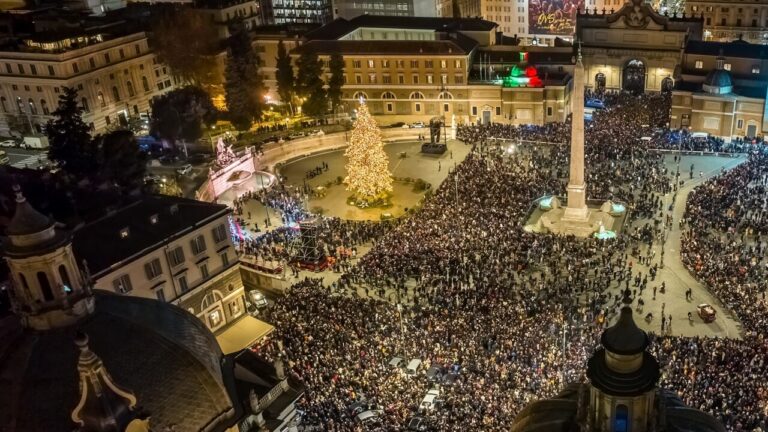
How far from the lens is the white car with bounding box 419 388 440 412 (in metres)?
32.2

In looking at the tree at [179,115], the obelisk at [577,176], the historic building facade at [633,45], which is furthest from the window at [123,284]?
the historic building facade at [633,45]

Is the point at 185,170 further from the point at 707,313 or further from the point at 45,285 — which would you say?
the point at 707,313

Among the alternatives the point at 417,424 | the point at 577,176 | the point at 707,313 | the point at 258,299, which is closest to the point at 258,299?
the point at 258,299

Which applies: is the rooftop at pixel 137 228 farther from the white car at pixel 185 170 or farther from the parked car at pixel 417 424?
the white car at pixel 185 170

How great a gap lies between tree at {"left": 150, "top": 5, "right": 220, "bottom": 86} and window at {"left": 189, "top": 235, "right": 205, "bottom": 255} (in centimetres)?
4626

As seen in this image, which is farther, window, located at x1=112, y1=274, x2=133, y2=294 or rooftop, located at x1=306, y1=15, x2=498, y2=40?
rooftop, located at x1=306, y1=15, x2=498, y2=40

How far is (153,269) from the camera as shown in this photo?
39531 millimetres

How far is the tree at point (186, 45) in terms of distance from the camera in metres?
82.6

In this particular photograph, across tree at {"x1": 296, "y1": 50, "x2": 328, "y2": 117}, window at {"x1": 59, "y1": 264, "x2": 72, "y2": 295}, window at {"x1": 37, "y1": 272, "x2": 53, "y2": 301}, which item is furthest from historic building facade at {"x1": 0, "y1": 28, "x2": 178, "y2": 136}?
window at {"x1": 37, "y1": 272, "x2": 53, "y2": 301}

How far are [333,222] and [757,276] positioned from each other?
90.6 feet

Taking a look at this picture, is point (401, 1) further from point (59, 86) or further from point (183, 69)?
point (59, 86)

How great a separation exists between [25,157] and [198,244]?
4047cm

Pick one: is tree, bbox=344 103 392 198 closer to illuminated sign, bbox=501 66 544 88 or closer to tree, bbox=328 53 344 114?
tree, bbox=328 53 344 114

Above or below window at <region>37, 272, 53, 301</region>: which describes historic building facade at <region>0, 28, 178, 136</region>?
below
